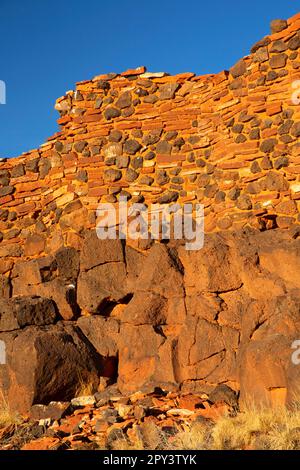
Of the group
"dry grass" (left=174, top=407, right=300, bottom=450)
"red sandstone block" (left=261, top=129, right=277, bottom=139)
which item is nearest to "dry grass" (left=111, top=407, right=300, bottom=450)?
"dry grass" (left=174, top=407, right=300, bottom=450)

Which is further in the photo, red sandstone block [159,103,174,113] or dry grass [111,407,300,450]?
red sandstone block [159,103,174,113]

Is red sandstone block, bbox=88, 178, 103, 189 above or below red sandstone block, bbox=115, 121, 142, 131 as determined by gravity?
below

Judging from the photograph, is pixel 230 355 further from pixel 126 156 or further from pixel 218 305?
pixel 126 156

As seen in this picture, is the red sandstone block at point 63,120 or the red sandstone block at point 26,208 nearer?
the red sandstone block at point 63,120

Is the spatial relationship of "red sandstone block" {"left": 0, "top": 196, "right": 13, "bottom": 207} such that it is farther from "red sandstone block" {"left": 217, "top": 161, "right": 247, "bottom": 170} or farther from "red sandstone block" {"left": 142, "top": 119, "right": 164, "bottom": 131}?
"red sandstone block" {"left": 217, "top": 161, "right": 247, "bottom": 170}

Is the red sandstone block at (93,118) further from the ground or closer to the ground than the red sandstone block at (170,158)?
further from the ground

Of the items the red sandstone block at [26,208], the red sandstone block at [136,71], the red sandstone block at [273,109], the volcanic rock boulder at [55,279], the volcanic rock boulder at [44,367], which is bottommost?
the volcanic rock boulder at [44,367]

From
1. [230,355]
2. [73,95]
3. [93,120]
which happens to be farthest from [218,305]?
[73,95]

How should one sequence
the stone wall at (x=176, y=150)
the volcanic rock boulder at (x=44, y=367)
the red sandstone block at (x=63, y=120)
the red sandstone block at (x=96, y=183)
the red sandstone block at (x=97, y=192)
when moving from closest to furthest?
the volcanic rock boulder at (x=44, y=367) → the stone wall at (x=176, y=150) → the red sandstone block at (x=97, y=192) → the red sandstone block at (x=96, y=183) → the red sandstone block at (x=63, y=120)

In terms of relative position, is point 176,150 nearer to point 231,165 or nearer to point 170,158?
point 170,158

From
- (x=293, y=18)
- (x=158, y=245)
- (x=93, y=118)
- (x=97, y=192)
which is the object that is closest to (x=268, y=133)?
(x=293, y=18)

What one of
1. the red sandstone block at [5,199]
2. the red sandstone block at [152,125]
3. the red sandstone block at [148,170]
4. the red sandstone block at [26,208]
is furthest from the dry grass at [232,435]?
the red sandstone block at [5,199]

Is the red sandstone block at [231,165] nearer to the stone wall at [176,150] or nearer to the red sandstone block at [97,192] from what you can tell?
the stone wall at [176,150]

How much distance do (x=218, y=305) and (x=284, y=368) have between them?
176 centimetres
